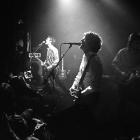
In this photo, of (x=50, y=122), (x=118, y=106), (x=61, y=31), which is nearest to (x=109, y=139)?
(x=118, y=106)

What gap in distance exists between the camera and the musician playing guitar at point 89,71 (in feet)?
14.3

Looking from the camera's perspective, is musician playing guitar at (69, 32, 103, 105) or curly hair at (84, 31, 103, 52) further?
curly hair at (84, 31, 103, 52)

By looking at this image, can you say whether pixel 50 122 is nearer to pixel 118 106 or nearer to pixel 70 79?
pixel 118 106

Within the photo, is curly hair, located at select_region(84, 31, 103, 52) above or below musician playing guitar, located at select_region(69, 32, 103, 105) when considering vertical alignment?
above

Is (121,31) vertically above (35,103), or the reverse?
(121,31)

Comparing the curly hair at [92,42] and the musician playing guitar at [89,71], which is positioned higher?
the curly hair at [92,42]

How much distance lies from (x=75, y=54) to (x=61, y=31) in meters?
1.08

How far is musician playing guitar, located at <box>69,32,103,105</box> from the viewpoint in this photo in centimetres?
436

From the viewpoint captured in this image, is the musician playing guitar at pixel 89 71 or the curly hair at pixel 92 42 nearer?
the musician playing guitar at pixel 89 71

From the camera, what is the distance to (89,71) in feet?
14.8

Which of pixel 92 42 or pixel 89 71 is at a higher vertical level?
pixel 92 42

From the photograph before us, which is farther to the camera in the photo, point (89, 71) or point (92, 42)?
point (92, 42)

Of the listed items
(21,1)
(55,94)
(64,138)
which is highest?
(21,1)

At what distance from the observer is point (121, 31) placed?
30.8ft
